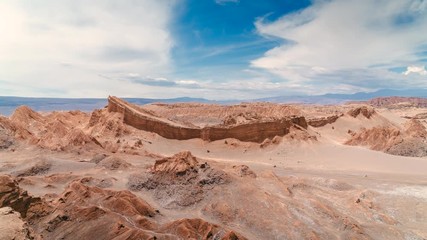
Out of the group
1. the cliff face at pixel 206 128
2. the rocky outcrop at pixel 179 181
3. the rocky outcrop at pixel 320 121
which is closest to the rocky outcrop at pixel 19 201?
the rocky outcrop at pixel 179 181

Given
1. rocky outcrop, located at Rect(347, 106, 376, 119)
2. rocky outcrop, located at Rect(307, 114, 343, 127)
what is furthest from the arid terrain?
rocky outcrop, located at Rect(347, 106, 376, 119)

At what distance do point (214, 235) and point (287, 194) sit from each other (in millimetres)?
6313

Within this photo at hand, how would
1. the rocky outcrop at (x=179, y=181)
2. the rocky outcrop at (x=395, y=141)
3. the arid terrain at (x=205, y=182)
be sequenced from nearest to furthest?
the arid terrain at (x=205, y=182) < the rocky outcrop at (x=179, y=181) < the rocky outcrop at (x=395, y=141)

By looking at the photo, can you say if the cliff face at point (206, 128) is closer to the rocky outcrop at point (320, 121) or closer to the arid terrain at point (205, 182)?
the arid terrain at point (205, 182)

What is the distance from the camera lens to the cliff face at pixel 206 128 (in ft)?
105

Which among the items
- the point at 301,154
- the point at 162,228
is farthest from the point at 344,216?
the point at 301,154

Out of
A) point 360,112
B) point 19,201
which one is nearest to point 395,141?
point 360,112

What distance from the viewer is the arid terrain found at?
11125mm

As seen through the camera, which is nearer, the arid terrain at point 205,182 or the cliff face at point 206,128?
the arid terrain at point 205,182

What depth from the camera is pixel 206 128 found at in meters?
32.7

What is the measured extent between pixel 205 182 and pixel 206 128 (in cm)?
1718

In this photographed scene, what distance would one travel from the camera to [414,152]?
94.9 ft

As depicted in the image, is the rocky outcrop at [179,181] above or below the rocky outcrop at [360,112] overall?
below

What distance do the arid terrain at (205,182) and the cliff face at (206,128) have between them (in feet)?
0.30
